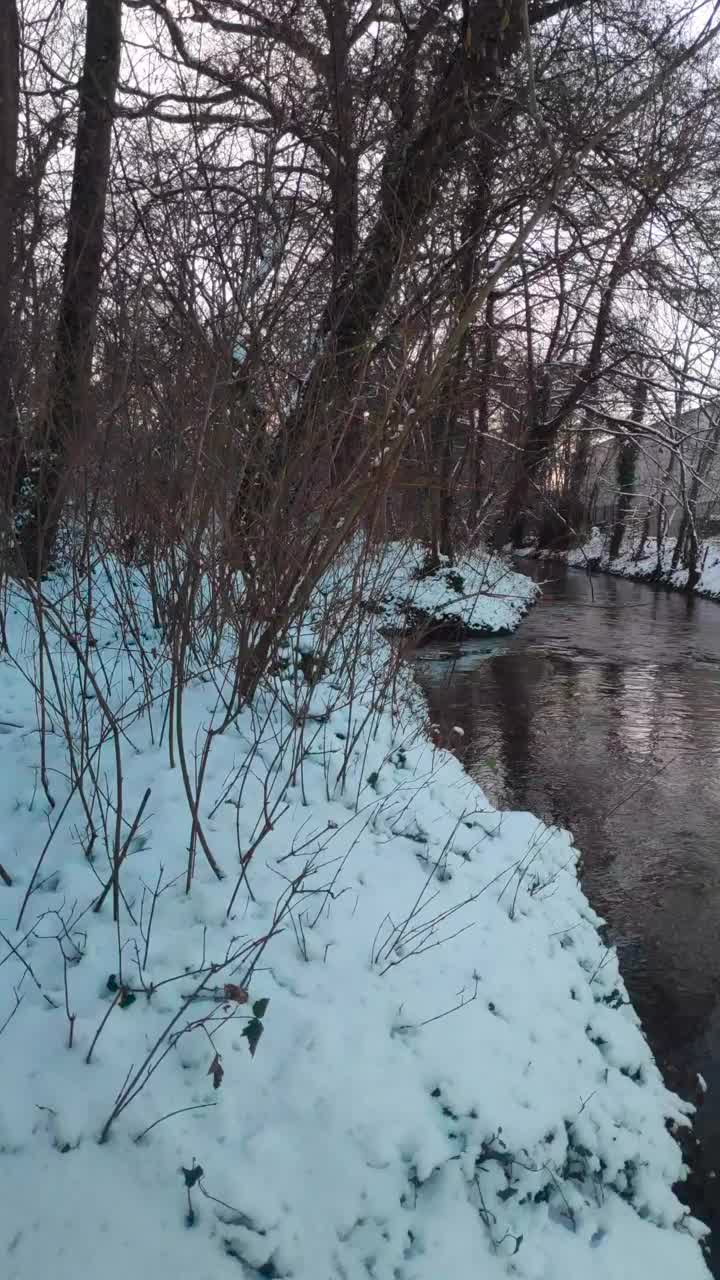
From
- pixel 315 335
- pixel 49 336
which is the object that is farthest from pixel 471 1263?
pixel 49 336

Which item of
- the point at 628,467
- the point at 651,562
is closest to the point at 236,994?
the point at 628,467

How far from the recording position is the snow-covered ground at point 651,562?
80.4ft

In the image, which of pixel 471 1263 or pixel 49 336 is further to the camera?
pixel 49 336

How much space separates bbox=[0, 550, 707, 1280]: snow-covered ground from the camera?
2361 millimetres

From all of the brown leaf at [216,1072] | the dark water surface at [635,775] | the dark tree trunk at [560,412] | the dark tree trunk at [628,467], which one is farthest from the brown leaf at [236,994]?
the dark tree trunk at [628,467]

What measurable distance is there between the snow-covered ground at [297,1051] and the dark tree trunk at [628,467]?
13474 mm

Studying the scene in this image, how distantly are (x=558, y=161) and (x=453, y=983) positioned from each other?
3111 mm

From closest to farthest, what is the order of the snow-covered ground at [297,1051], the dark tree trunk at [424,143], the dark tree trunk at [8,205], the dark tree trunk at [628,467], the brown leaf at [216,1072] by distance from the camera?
1. the snow-covered ground at [297,1051]
2. the brown leaf at [216,1072]
3. the dark tree trunk at [424,143]
4. the dark tree trunk at [8,205]
5. the dark tree trunk at [628,467]

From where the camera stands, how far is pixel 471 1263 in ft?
8.28

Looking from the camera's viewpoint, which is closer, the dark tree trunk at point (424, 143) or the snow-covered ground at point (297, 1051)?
the snow-covered ground at point (297, 1051)

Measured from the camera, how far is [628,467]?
28828mm

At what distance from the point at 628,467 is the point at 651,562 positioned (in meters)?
3.59

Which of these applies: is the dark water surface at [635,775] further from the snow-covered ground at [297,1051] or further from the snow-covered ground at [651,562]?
the snow-covered ground at [651,562]

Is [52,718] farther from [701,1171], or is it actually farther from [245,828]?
[701,1171]
